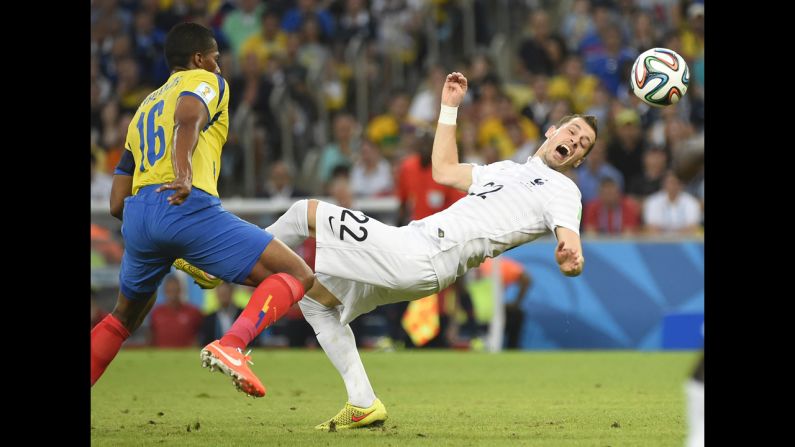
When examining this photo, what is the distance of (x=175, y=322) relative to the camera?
15047 mm

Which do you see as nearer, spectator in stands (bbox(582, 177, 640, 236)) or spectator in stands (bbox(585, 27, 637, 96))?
spectator in stands (bbox(582, 177, 640, 236))

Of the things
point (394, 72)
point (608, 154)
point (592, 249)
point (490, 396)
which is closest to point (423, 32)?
point (394, 72)

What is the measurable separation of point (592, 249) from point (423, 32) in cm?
701

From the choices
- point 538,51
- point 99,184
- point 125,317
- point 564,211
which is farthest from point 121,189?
point 538,51

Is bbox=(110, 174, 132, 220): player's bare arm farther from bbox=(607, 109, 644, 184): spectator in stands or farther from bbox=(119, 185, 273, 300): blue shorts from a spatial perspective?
bbox=(607, 109, 644, 184): spectator in stands

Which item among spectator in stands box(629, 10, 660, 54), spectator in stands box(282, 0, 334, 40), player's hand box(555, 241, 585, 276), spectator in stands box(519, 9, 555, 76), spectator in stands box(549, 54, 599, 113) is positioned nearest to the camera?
player's hand box(555, 241, 585, 276)

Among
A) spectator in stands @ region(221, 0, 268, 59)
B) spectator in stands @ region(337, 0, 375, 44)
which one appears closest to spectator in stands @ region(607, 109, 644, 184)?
spectator in stands @ region(337, 0, 375, 44)

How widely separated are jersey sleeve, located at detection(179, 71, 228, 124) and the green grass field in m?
1.86

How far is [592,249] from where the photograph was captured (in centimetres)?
1444

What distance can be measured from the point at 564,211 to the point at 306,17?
1429 centimetres

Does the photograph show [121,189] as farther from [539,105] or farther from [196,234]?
[539,105]

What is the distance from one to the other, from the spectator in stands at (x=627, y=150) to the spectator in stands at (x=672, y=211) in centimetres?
120

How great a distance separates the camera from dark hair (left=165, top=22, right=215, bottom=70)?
700cm

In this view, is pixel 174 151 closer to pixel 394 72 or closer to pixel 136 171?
pixel 136 171
